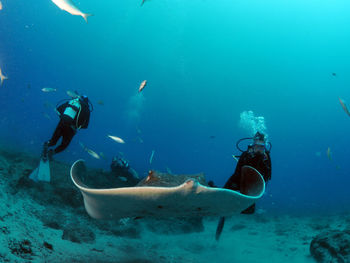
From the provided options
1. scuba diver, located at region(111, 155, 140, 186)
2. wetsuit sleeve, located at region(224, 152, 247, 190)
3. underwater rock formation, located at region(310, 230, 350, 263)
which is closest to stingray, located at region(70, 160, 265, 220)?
wetsuit sleeve, located at region(224, 152, 247, 190)

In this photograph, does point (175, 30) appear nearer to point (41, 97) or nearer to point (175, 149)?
point (175, 149)

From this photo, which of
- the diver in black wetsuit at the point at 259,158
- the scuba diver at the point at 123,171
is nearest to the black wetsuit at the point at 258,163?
the diver in black wetsuit at the point at 259,158

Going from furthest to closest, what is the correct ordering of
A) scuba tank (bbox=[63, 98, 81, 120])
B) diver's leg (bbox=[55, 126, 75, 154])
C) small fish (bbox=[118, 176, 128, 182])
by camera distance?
Answer: small fish (bbox=[118, 176, 128, 182]) < diver's leg (bbox=[55, 126, 75, 154]) < scuba tank (bbox=[63, 98, 81, 120])

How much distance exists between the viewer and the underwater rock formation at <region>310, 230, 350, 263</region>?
4297 millimetres

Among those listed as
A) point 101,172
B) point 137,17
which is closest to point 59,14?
point 137,17

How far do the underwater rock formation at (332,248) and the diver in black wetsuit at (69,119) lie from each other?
7.50 meters

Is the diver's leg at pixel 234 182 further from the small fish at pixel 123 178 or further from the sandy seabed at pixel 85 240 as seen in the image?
the small fish at pixel 123 178

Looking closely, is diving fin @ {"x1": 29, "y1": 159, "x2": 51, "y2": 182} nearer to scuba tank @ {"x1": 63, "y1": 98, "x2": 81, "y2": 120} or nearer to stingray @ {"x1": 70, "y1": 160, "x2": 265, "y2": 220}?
scuba tank @ {"x1": 63, "y1": 98, "x2": 81, "y2": 120}

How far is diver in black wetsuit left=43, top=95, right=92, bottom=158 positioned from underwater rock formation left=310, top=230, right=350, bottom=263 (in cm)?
750

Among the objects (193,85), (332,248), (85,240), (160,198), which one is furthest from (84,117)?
(193,85)

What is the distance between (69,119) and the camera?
19.3 ft

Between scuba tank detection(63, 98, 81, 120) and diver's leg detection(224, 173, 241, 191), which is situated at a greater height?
scuba tank detection(63, 98, 81, 120)

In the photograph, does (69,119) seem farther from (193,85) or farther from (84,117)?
(193,85)

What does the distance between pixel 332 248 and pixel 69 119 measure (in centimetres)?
769
